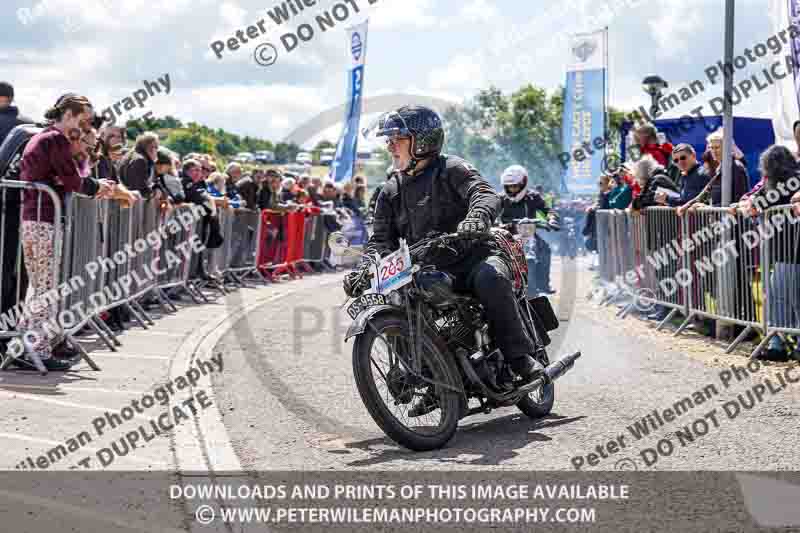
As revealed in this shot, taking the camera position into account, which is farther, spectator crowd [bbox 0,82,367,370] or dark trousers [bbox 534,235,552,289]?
dark trousers [bbox 534,235,552,289]

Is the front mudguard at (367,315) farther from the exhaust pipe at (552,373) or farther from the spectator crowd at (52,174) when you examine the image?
the spectator crowd at (52,174)

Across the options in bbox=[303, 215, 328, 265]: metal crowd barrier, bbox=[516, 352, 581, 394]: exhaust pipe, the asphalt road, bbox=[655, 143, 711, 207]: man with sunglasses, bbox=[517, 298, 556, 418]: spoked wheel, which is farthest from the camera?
bbox=[303, 215, 328, 265]: metal crowd barrier

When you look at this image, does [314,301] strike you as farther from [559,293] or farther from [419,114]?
[419,114]

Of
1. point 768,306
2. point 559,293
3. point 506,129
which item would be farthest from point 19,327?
point 506,129

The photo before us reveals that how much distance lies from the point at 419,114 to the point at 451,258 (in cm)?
91

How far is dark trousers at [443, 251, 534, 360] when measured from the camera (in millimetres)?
6762

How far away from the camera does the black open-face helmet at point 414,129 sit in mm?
6980

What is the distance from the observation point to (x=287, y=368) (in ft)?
32.1

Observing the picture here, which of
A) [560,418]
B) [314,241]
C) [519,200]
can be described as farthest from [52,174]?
[314,241]

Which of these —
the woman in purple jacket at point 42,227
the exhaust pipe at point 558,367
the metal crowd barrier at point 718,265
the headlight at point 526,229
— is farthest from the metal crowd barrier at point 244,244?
the exhaust pipe at point 558,367

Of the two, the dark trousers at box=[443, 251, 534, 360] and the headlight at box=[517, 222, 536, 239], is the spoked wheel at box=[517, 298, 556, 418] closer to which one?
the dark trousers at box=[443, 251, 534, 360]

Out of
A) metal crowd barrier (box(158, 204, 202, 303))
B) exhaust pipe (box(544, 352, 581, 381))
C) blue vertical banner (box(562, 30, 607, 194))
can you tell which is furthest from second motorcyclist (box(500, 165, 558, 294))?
blue vertical banner (box(562, 30, 607, 194))

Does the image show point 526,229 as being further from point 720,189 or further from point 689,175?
point 689,175

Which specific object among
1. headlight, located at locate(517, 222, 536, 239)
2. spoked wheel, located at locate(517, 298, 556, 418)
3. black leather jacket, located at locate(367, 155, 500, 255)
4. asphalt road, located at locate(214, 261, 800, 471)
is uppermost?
black leather jacket, located at locate(367, 155, 500, 255)
